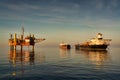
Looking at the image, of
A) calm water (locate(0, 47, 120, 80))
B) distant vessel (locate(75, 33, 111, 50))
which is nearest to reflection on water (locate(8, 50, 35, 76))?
calm water (locate(0, 47, 120, 80))

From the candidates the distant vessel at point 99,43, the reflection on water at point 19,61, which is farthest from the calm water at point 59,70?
the distant vessel at point 99,43

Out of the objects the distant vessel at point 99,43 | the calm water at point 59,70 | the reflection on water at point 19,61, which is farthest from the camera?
the distant vessel at point 99,43

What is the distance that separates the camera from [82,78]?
31.2m

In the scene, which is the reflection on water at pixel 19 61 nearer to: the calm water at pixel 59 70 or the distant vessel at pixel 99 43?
the calm water at pixel 59 70

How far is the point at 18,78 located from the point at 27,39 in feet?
353

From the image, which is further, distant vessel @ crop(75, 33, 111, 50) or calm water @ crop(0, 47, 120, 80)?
distant vessel @ crop(75, 33, 111, 50)

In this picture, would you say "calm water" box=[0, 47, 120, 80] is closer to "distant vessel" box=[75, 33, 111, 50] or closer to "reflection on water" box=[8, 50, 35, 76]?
"reflection on water" box=[8, 50, 35, 76]

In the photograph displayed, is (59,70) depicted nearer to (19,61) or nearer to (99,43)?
(19,61)

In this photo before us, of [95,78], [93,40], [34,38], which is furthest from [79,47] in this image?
[95,78]

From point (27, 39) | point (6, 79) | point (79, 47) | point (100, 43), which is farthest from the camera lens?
point (79, 47)

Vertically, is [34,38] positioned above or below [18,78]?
above

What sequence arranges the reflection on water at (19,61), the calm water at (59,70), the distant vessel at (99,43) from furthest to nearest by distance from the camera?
the distant vessel at (99,43) → the reflection on water at (19,61) → the calm water at (59,70)

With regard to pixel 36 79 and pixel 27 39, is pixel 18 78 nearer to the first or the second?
pixel 36 79

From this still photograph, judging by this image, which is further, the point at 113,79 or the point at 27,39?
the point at 27,39
